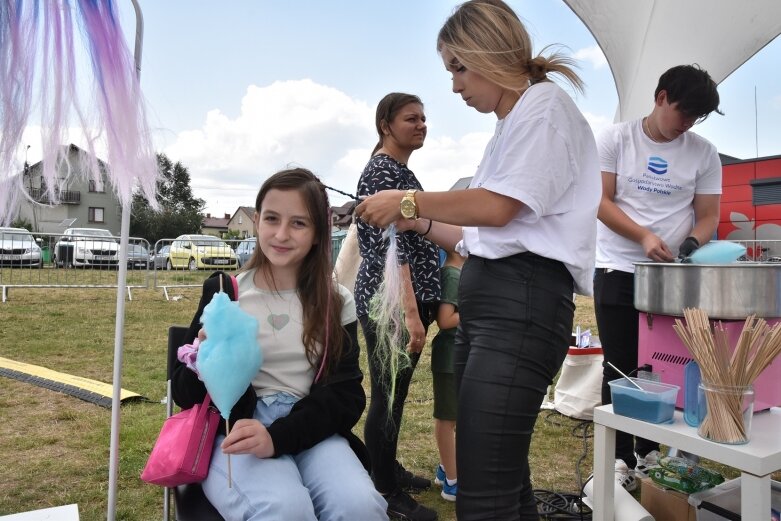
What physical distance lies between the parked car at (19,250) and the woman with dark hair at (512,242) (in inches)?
336

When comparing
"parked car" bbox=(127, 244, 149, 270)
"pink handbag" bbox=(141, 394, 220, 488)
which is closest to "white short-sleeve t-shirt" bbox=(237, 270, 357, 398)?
"pink handbag" bbox=(141, 394, 220, 488)

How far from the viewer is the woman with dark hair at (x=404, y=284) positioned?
1939 mm

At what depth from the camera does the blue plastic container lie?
147 cm

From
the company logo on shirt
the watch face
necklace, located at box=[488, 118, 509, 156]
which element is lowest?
the watch face

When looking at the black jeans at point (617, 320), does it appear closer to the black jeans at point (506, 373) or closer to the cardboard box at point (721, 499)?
the cardboard box at point (721, 499)

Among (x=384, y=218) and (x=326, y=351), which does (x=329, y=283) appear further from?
(x=384, y=218)

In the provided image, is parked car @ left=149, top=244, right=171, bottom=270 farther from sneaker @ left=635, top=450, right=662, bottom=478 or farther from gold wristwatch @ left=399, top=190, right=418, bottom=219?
gold wristwatch @ left=399, top=190, right=418, bottom=219

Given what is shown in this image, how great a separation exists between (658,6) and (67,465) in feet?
13.1

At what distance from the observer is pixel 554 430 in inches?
129

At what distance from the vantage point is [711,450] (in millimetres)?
1329

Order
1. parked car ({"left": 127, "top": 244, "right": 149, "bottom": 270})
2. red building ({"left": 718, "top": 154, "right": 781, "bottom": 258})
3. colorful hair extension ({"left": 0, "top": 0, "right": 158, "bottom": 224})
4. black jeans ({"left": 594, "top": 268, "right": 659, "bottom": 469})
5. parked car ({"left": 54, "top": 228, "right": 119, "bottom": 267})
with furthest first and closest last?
red building ({"left": 718, "top": 154, "right": 781, "bottom": 258}) < parked car ({"left": 127, "top": 244, "right": 149, "bottom": 270}) < parked car ({"left": 54, "top": 228, "right": 119, "bottom": 267}) < black jeans ({"left": 594, "top": 268, "right": 659, "bottom": 469}) < colorful hair extension ({"left": 0, "top": 0, "right": 158, "bottom": 224})

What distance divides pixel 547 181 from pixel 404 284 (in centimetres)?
80

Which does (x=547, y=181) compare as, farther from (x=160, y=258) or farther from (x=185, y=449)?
(x=160, y=258)

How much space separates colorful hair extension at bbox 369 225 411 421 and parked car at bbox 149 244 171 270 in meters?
7.77
